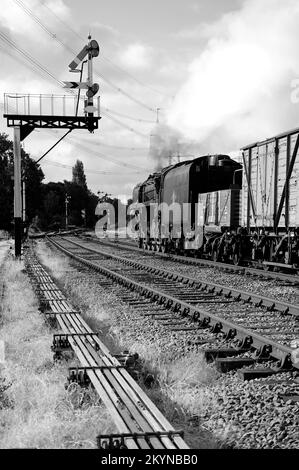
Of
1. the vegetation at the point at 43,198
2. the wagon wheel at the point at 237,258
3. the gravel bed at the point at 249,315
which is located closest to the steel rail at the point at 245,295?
the gravel bed at the point at 249,315

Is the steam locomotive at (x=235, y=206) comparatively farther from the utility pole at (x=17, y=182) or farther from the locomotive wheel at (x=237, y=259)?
the utility pole at (x=17, y=182)

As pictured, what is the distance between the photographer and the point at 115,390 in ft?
15.0

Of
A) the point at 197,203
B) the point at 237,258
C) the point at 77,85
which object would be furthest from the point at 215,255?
the point at 77,85

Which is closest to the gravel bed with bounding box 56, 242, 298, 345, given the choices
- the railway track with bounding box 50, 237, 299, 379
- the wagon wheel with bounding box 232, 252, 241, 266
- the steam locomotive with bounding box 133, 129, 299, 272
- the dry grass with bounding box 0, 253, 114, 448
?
the railway track with bounding box 50, 237, 299, 379

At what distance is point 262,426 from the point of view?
434cm

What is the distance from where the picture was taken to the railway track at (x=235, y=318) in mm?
6170

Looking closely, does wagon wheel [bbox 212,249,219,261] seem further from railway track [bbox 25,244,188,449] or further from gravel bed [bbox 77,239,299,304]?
railway track [bbox 25,244,188,449]

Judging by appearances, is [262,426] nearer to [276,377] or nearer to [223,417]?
[223,417]

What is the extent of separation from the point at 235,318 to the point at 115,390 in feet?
15.2

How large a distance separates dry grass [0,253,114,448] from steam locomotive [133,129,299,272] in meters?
9.73

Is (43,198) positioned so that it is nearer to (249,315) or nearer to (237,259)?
(237,259)

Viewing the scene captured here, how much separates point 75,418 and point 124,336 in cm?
347

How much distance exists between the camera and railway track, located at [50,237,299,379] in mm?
6170
